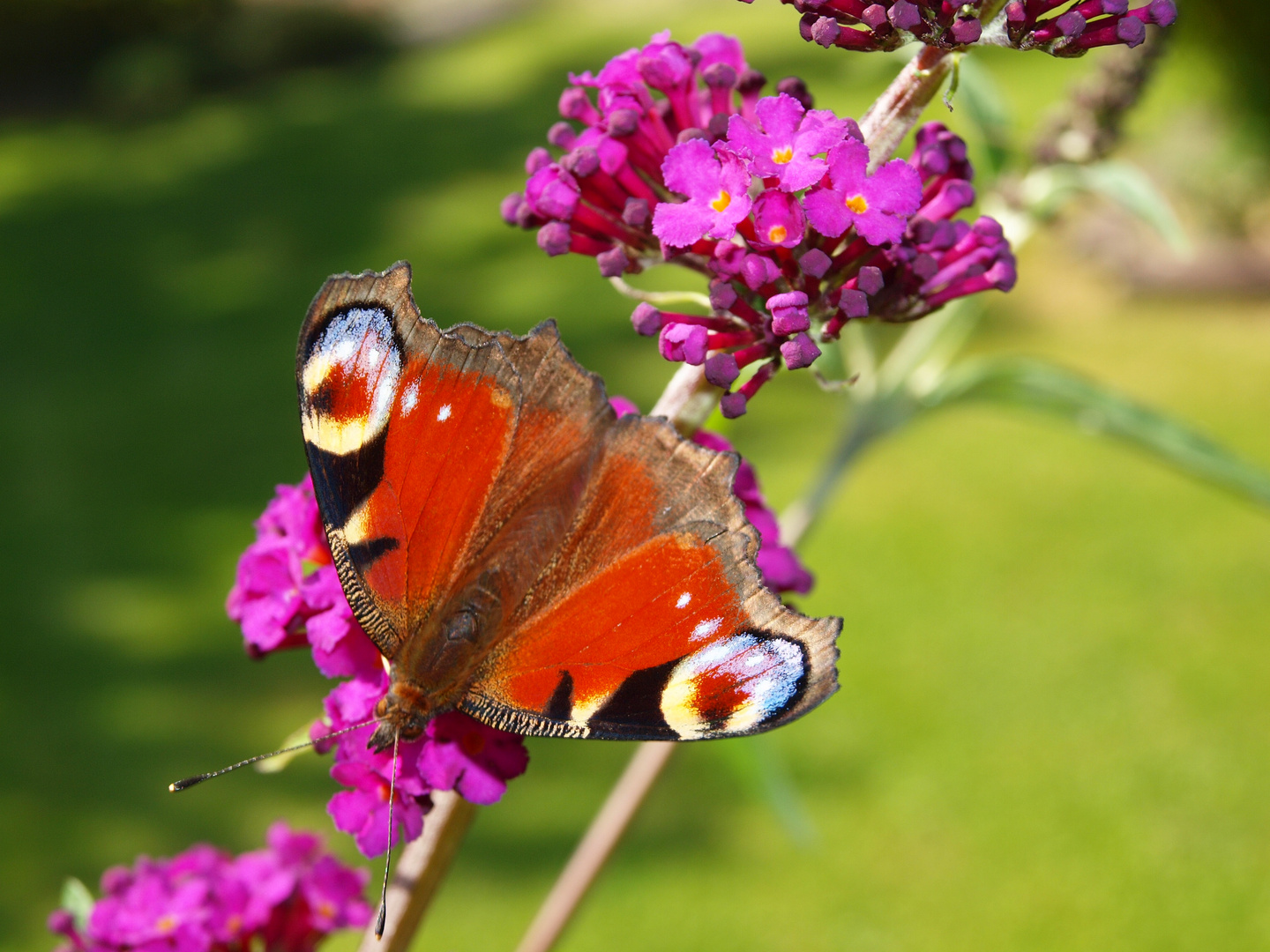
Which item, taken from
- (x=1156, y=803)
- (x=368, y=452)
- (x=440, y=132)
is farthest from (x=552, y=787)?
(x=440, y=132)

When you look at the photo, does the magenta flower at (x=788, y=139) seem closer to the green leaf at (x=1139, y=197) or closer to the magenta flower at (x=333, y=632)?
the magenta flower at (x=333, y=632)

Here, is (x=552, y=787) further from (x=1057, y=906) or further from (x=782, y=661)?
(x=782, y=661)

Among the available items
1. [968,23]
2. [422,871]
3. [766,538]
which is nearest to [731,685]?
[766,538]

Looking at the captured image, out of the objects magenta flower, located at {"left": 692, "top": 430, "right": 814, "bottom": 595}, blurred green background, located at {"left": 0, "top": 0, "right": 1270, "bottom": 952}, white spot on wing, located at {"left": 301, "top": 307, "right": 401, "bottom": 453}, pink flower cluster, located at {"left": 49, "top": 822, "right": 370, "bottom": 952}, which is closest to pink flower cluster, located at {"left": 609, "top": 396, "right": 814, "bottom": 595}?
magenta flower, located at {"left": 692, "top": 430, "right": 814, "bottom": 595}

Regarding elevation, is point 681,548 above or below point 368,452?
below

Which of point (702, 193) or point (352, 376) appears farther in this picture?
point (352, 376)

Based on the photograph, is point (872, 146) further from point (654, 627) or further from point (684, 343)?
point (654, 627)
